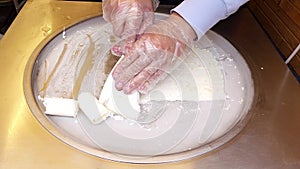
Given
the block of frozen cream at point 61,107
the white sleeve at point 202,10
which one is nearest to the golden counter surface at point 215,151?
the block of frozen cream at point 61,107

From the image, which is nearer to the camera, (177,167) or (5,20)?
(177,167)

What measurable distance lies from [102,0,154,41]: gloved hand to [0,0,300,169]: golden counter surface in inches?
7.3

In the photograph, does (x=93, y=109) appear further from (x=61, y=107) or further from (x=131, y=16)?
(x=131, y=16)

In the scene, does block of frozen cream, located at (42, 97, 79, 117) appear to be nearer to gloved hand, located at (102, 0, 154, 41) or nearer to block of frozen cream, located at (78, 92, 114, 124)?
block of frozen cream, located at (78, 92, 114, 124)

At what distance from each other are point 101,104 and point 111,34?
0.89 feet

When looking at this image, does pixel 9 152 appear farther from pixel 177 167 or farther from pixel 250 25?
pixel 250 25

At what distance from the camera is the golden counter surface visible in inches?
20.5

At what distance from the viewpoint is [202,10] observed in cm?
65

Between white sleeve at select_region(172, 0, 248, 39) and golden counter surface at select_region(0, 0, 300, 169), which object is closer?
golden counter surface at select_region(0, 0, 300, 169)

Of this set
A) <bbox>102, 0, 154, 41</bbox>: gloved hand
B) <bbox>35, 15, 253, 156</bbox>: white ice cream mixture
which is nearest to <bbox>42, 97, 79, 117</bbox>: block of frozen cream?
<bbox>35, 15, 253, 156</bbox>: white ice cream mixture

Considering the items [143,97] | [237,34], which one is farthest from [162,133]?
[237,34]

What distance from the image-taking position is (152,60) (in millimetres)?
637

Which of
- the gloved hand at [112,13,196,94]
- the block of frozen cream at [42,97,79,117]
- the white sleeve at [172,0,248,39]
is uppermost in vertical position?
the white sleeve at [172,0,248,39]

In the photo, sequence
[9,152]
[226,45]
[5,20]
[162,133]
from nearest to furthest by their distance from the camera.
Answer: [9,152]
[162,133]
[226,45]
[5,20]
